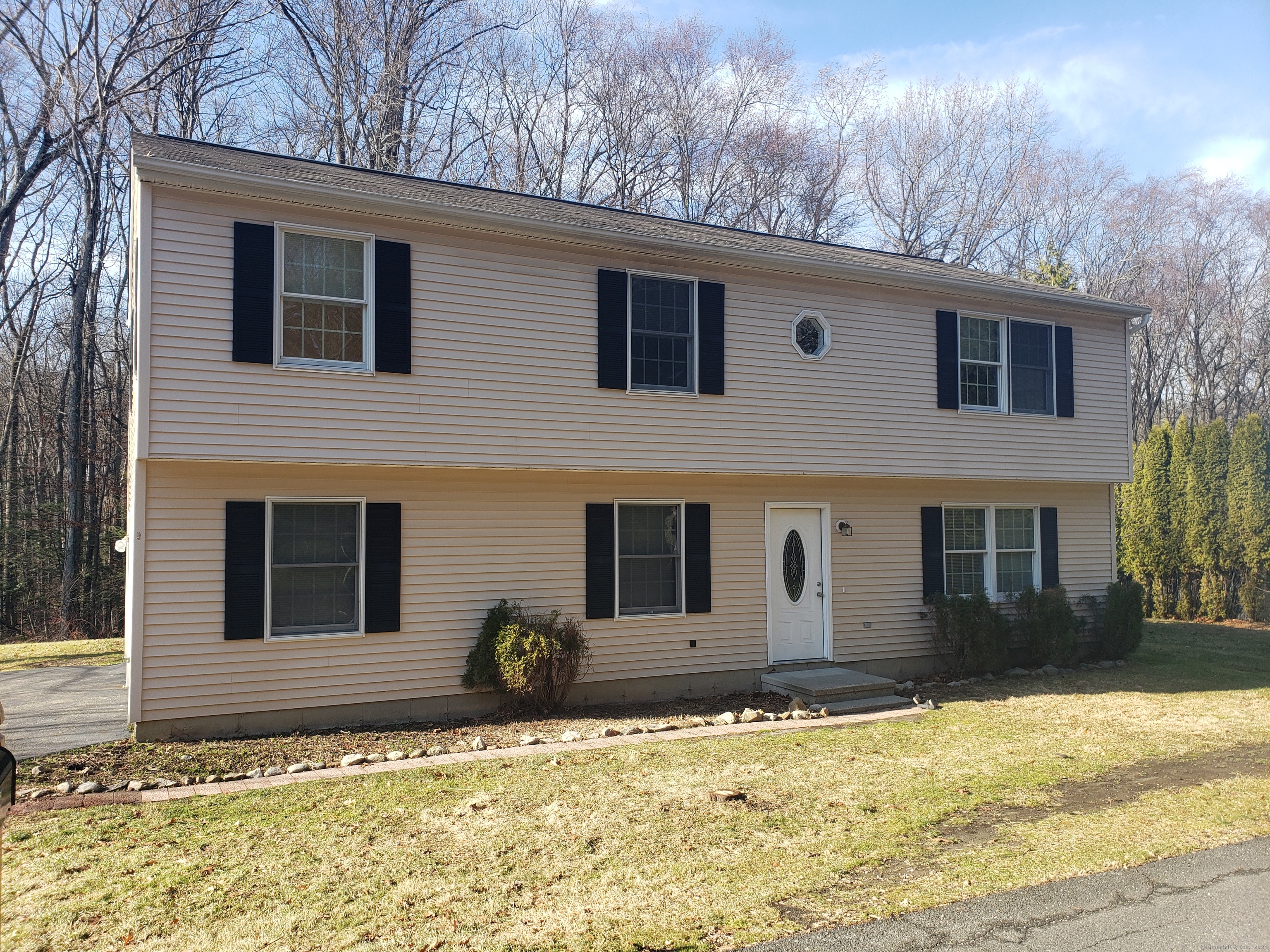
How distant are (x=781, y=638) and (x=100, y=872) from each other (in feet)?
27.4

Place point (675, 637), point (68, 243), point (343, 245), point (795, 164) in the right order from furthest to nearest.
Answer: point (795, 164), point (68, 243), point (675, 637), point (343, 245)

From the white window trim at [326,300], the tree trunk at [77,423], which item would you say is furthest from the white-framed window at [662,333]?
the tree trunk at [77,423]

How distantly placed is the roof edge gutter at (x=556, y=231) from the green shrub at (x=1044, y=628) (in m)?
4.42

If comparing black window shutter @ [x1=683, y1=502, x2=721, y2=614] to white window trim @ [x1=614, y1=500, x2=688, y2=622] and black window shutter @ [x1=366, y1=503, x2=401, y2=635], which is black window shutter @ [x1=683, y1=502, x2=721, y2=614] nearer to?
white window trim @ [x1=614, y1=500, x2=688, y2=622]

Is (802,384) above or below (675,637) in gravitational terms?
above

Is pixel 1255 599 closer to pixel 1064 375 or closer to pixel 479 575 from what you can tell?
pixel 1064 375

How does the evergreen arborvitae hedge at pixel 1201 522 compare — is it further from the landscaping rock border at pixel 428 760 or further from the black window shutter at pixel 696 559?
the landscaping rock border at pixel 428 760

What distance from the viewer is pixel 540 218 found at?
9734mm

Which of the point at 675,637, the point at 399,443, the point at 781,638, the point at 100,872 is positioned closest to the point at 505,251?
the point at 399,443

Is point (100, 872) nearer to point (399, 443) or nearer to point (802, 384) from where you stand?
point (399, 443)

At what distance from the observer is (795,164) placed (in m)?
26.1

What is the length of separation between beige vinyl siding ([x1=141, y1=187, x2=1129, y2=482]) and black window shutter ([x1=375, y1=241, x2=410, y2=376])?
100mm

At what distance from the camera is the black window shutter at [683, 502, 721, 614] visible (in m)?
10.9

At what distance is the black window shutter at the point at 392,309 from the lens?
354 inches
